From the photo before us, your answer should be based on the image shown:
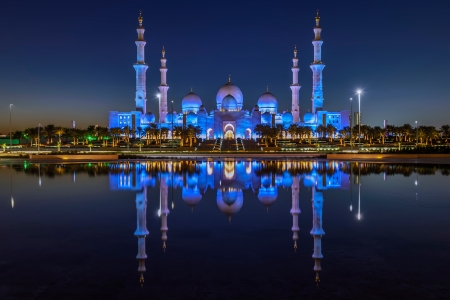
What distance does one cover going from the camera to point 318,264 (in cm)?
499

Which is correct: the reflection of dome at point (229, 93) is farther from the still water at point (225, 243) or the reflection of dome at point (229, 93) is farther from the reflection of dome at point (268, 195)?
the still water at point (225, 243)

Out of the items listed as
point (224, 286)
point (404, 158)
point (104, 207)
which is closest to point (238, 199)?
point (104, 207)

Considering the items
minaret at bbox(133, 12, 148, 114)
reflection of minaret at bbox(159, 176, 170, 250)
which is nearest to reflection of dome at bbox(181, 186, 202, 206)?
reflection of minaret at bbox(159, 176, 170, 250)

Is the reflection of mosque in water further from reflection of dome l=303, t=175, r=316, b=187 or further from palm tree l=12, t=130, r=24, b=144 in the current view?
palm tree l=12, t=130, r=24, b=144

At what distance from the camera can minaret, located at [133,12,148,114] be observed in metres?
54.2

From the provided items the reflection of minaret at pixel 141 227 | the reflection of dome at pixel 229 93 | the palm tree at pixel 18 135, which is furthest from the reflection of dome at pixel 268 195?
the palm tree at pixel 18 135

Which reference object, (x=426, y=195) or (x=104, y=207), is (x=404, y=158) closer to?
(x=426, y=195)

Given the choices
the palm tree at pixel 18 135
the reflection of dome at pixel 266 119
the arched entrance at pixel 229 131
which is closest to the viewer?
the palm tree at pixel 18 135

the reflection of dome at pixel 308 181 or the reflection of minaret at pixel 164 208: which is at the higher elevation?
the reflection of dome at pixel 308 181

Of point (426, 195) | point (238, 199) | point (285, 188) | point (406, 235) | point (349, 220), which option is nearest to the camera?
point (406, 235)

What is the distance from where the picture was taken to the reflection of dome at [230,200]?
27.5 ft

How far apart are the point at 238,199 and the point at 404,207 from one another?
3.55 meters

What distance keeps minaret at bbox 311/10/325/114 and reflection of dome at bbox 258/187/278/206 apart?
47.7m

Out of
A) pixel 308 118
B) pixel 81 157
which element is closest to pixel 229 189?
pixel 81 157
